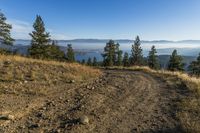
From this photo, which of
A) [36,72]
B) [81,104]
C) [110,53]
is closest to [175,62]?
[110,53]

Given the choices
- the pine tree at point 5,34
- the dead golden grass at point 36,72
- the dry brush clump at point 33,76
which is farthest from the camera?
the pine tree at point 5,34

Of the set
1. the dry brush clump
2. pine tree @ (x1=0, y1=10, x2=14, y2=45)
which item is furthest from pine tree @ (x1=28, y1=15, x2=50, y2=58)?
the dry brush clump

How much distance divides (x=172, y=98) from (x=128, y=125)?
469 cm

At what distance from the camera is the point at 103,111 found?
8.65 m

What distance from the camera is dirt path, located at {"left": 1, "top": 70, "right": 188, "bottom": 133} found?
7113mm

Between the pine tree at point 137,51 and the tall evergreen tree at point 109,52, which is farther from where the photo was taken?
the pine tree at point 137,51

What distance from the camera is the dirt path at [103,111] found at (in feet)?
23.3

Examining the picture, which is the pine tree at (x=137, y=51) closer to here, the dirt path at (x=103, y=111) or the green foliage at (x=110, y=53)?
the green foliage at (x=110, y=53)

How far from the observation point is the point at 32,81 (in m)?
12.4

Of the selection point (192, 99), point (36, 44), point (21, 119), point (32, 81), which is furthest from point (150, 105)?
point (36, 44)

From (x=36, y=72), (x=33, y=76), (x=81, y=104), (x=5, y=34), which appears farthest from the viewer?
(x=5, y=34)

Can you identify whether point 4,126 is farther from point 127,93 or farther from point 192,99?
point 192,99

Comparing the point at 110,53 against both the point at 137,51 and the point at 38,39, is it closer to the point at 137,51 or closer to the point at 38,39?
the point at 137,51

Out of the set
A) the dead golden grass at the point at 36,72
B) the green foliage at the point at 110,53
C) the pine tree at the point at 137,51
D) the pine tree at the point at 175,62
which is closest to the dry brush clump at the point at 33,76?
the dead golden grass at the point at 36,72
